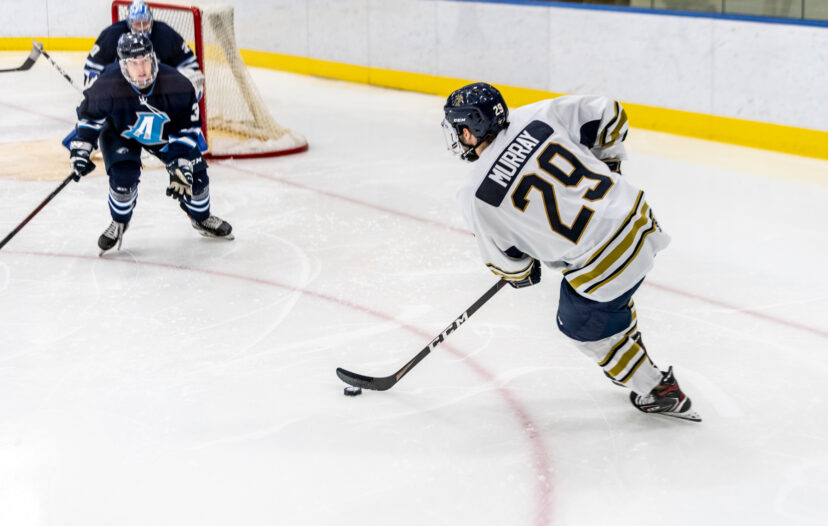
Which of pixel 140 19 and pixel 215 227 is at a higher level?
pixel 140 19

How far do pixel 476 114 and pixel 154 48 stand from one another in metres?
2.93

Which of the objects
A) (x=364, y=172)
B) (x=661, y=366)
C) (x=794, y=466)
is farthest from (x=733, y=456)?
(x=364, y=172)

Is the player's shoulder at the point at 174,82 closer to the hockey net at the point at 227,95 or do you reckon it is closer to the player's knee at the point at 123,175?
the player's knee at the point at 123,175

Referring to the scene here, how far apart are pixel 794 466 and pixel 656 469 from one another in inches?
12.5

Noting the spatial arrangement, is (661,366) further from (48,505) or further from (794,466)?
(48,505)

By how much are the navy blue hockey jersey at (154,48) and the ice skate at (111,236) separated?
3.07 ft

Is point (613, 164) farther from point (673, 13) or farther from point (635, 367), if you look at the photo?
point (673, 13)

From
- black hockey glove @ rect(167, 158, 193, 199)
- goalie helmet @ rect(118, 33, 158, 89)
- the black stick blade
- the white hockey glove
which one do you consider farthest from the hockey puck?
the white hockey glove

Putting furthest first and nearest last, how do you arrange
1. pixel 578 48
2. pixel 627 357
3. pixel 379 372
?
pixel 578 48 < pixel 379 372 < pixel 627 357

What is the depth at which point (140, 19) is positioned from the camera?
4820mm

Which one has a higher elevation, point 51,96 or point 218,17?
point 218,17

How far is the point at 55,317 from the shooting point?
11.8ft

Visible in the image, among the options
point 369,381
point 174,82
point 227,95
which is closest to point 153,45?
point 174,82

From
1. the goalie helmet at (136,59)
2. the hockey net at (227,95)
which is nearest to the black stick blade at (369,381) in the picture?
the goalie helmet at (136,59)
